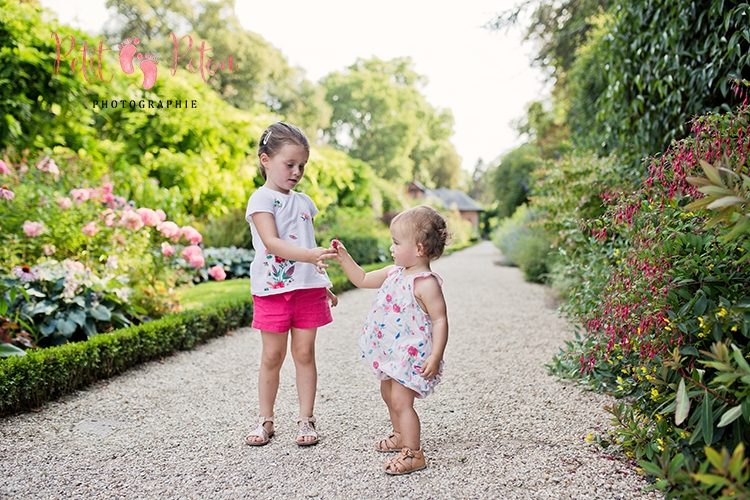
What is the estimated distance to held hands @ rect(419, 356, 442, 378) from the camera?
2195mm

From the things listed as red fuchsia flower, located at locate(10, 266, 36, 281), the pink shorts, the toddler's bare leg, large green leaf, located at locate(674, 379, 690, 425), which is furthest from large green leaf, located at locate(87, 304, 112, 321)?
large green leaf, located at locate(674, 379, 690, 425)

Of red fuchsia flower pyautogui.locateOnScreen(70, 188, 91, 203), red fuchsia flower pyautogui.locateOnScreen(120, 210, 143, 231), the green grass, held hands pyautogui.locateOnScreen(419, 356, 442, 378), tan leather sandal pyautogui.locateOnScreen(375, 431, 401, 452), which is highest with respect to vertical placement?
red fuchsia flower pyautogui.locateOnScreen(70, 188, 91, 203)

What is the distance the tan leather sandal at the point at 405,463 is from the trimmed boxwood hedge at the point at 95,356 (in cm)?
227

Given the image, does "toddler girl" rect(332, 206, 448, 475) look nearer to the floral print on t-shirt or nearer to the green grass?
the floral print on t-shirt

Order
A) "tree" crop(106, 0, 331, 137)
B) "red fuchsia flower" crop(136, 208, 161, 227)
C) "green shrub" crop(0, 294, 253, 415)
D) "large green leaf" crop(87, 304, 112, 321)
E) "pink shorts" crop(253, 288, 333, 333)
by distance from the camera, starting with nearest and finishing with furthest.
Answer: "pink shorts" crop(253, 288, 333, 333) < "green shrub" crop(0, 294, 253, 415) < "large green leaf" crop(87, 304, 112, 321) < "red fuchsia flower" crop(136, 208, 161, 227) < "tree" crop(106, 0, 331, 137)

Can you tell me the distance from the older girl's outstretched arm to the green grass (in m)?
3.47

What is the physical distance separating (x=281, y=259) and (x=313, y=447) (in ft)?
3.14

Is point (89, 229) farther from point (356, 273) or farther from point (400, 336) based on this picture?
point (400, 336)

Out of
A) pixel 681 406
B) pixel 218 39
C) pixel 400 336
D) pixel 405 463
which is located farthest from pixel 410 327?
pixel 218 39

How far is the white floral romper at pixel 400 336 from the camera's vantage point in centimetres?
227

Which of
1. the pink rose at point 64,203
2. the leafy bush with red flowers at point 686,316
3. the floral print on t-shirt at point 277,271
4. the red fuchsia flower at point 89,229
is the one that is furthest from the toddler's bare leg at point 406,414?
the pink rose at point 64,203

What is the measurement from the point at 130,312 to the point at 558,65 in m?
8.79

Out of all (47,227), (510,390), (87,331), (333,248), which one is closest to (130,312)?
(87,331)

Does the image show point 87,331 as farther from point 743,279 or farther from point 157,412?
point 743,279
